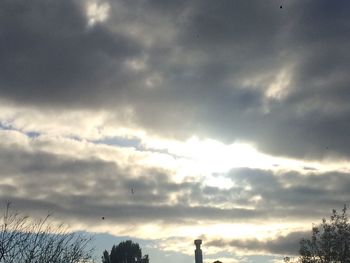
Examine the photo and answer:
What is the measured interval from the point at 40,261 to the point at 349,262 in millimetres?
25023

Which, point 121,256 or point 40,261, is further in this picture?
point 121,256

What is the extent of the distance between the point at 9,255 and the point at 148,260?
5381cm

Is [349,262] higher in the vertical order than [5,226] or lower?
lower

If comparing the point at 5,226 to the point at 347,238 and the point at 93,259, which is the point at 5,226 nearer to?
the point at 93,259

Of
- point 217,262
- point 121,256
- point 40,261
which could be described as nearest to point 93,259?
point 40,261

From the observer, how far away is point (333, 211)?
42.8 meters

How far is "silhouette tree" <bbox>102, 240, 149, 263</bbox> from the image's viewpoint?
90.6m

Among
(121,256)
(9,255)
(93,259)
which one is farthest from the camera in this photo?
(121,256)

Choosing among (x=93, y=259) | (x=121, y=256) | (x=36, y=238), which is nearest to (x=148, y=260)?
(x=121, y=256)

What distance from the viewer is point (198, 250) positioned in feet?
164

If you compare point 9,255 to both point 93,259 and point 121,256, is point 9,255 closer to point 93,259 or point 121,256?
point 93,259

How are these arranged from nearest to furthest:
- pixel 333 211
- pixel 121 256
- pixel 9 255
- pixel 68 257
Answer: pixel 9 255, pixel 333 211, pixel 68 257, pixel 121 256

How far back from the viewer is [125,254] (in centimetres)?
9106

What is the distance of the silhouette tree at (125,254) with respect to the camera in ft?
297
